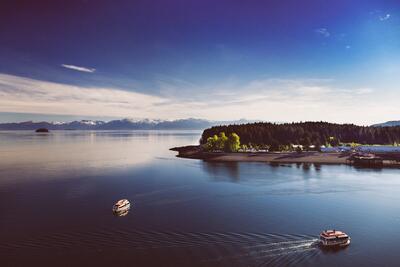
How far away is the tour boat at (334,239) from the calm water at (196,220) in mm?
1563

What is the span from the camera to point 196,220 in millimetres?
58000

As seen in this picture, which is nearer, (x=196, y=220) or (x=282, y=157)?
(x=196, y=220)

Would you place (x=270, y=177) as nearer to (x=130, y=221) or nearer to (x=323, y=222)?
(x=323, y=222)

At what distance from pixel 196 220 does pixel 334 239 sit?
25527 mm

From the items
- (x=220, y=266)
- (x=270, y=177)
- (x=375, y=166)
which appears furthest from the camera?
(x=375, y=166)

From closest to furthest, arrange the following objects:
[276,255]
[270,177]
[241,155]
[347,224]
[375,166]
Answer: [276,255] < [347,224] < [270,177] < [375,166] < [241,155]

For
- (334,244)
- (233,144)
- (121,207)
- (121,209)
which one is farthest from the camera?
(233,144)

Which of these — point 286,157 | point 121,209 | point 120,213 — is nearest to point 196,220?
point 120,213

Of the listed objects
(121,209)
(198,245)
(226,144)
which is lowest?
(198,245)

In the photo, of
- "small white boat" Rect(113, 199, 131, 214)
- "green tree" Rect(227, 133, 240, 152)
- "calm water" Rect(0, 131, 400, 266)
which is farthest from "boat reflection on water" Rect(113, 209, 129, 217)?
"green tree" Rect(227, 133, 240, 152)

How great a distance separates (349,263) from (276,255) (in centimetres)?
1033

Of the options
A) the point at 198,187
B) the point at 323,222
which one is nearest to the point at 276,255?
the point at 323,222

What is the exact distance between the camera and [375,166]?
144 m

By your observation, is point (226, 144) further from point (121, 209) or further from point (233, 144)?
point (121, 209)
